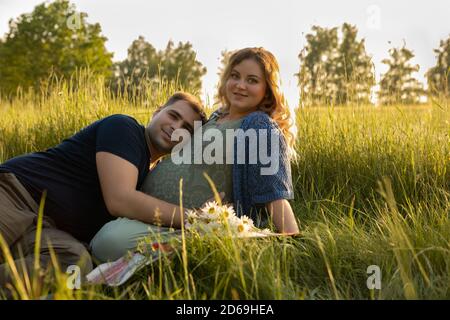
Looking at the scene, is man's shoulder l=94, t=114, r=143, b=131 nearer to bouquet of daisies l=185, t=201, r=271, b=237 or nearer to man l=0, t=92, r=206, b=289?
man l=0, t=92, r=206, b=289

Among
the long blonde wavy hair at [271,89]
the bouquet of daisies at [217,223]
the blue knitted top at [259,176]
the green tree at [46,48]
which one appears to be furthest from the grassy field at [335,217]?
the green tree at [46,48]

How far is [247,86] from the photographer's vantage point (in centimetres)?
331

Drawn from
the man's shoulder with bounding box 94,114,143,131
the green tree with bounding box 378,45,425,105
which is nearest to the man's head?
the man's shoulder with bounding box 94,114,143,131

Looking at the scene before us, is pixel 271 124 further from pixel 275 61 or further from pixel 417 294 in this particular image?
pixel 417 294

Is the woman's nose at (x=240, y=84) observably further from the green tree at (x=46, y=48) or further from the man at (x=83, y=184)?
the green tree at (x=46, y=48)

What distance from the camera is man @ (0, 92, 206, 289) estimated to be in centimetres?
278

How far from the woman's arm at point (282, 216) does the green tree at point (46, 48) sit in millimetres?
21974

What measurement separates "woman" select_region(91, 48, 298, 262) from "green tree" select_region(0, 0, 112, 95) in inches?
849

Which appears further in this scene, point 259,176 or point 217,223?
point 259,176

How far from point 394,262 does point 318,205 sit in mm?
1266

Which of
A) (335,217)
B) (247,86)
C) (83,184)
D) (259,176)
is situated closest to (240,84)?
(247,86)

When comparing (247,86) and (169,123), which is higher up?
(247,86)

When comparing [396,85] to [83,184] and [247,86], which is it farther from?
[83,184]

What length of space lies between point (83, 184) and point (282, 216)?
1073 mm
